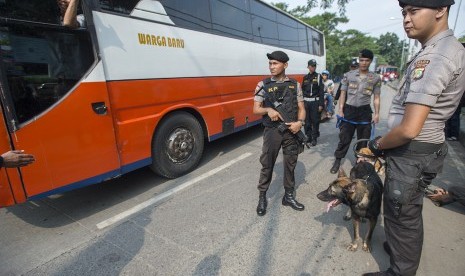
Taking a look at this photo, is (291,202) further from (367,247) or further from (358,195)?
(358,195)

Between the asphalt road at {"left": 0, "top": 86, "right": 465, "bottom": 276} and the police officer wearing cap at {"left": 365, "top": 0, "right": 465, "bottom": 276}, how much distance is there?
2.07 ft

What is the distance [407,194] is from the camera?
175 centimetres

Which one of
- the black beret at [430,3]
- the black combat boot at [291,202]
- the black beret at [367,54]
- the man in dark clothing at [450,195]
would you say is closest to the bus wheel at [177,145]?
the black combat boot at [291,202]

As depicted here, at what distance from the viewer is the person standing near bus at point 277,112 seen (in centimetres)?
288

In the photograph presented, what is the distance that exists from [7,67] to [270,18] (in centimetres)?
539

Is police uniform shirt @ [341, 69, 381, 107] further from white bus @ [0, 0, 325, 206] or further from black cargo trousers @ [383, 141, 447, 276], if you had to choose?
black cargo trousers @ [383, 141, 447, 276]

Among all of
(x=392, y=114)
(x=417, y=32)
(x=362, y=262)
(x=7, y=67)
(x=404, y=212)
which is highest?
(x=7, y=67)

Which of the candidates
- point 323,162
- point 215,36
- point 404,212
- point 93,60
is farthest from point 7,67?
point 323,162

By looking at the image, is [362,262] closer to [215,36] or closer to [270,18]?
[215,36]

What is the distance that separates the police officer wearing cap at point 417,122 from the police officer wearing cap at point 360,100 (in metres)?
2.29

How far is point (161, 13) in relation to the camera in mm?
3654

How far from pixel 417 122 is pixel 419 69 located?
312 mm

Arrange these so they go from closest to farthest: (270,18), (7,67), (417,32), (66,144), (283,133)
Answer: (417,32) → (7,67) → (66,144) → (283,133) → (270,18)

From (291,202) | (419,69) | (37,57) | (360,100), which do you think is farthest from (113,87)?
(360,100)
